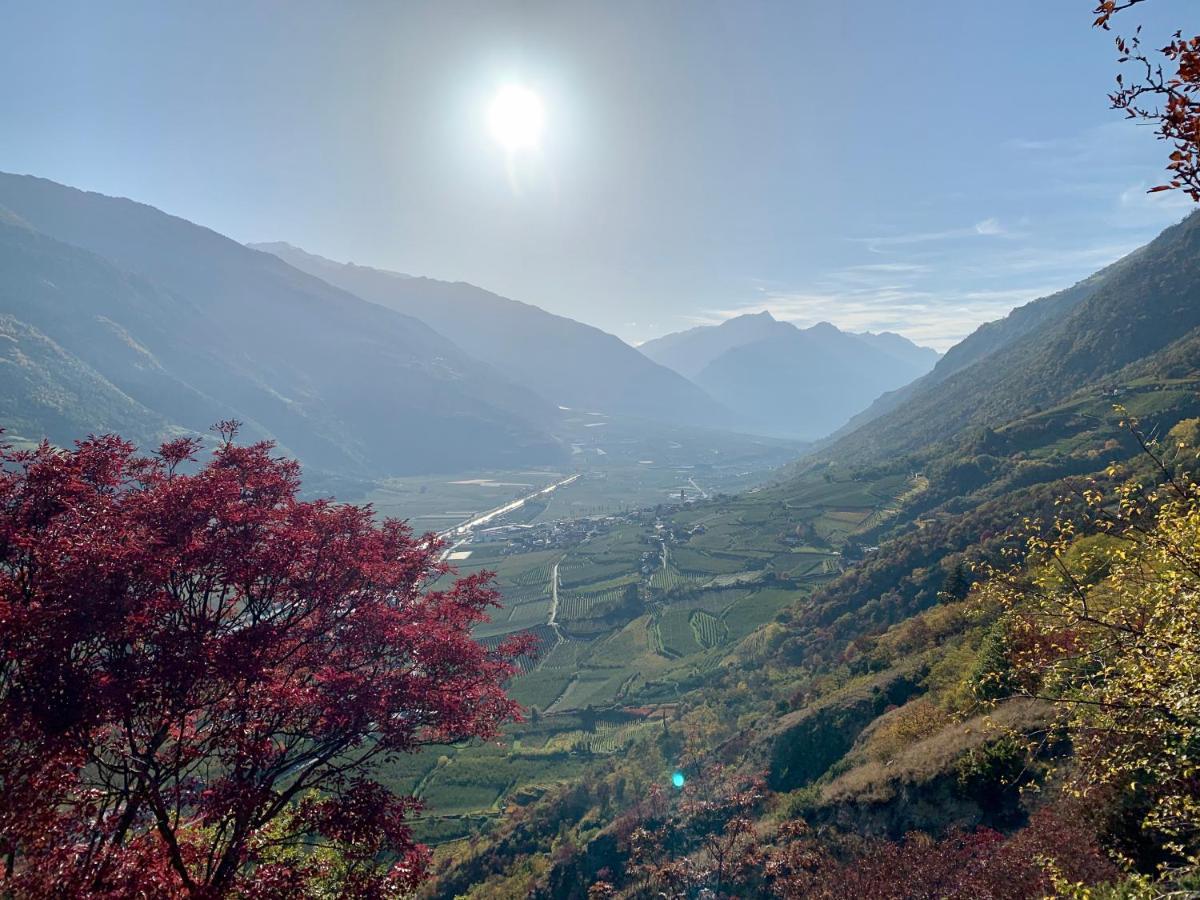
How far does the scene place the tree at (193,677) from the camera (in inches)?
262

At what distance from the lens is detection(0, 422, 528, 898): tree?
6645mm

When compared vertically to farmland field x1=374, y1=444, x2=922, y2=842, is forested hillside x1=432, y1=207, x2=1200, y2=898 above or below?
above

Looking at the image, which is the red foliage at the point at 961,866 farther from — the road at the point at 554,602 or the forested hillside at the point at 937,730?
the road at the point at 554,602

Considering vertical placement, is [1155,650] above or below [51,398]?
below

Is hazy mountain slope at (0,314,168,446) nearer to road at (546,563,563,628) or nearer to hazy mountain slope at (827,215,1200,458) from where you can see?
road at (546,563,563,628)

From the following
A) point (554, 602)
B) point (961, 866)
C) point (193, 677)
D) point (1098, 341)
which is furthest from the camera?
point (1098, 341)

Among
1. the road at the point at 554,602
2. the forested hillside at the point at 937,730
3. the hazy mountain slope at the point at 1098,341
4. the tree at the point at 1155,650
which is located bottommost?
the road at the point at 554,602

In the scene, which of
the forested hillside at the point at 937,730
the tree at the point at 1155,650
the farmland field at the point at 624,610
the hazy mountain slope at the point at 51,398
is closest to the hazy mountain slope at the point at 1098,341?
the forested hillside at the point at 937,730

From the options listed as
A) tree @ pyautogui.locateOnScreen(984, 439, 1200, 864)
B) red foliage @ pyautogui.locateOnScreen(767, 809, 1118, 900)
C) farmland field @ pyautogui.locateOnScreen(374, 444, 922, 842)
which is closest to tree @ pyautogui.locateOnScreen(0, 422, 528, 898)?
tree @ pyautogui.locateOnScreen(984, 439, 1200, 864)

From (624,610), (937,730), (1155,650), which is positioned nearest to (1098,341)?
(624,610)

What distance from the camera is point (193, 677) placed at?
7.73 m

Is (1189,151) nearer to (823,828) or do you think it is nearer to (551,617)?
(823,828)

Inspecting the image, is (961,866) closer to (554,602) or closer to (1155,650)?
(1155,650)

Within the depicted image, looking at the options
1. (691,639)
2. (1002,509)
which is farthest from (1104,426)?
(691,639)
